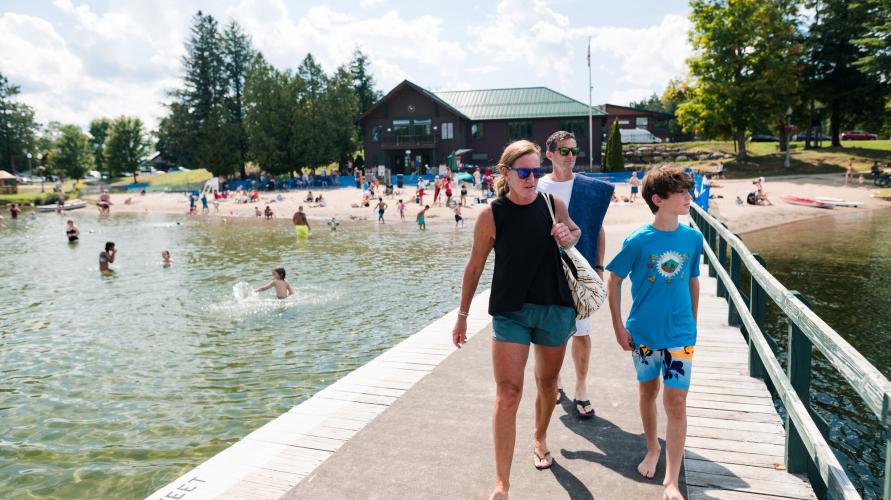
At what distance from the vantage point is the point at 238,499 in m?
4.11

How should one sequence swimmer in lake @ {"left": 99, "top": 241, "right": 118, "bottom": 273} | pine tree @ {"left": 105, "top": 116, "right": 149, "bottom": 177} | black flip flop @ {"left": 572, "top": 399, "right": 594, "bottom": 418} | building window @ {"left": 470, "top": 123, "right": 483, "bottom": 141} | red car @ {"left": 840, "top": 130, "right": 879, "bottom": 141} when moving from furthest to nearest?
pine tree @ {"left": 105, "top": 116, "right": 149, "bottom": 177} → red car @ {"left": 840, "top": 130, "right": 879, "bottom": 141} → building window @ {"left": 470, "top": 123, "right": 483, "bottom": 141} → swimmer in lake @ {"left": 99, "top": 241, "right": 118, "bottom": 273} → black flip flop @ {"left": 572, "top": 399, "right": 594, "bottom": 418}

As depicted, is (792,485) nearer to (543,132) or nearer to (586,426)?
(586,426)

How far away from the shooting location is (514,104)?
62.3 meters

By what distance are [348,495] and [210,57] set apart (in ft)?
260

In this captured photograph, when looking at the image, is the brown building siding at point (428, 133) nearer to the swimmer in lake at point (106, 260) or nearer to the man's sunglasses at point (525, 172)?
the swimmer in lake at point (106, 260)

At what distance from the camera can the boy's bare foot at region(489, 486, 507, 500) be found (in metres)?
3.78

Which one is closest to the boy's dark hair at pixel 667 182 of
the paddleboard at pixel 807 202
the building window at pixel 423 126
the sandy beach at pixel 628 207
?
the sandy beach at pixel 628 207

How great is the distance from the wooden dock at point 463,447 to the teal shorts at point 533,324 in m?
1.01

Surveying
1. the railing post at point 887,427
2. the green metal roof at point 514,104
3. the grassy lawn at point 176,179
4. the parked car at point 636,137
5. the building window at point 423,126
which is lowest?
the railing post at point 887,427

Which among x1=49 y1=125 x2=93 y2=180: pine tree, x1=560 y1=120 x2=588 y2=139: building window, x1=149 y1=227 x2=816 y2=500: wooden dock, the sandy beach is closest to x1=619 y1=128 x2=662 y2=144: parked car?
x1=560 y1=120 x2=588 y2=139: building window

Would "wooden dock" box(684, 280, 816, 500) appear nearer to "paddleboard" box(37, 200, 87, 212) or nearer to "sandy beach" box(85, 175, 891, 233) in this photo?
"sandy beach" box(85, 175, 891, 233)

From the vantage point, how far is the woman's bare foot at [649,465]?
412cm

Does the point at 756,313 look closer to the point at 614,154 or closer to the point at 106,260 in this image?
the point at 106,260

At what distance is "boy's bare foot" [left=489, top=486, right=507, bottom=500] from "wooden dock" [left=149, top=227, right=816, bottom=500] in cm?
23
